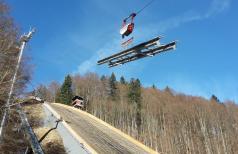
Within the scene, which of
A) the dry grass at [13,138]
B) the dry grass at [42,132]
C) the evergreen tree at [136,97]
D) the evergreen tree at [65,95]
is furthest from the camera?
the evergreen tree at [136,97]

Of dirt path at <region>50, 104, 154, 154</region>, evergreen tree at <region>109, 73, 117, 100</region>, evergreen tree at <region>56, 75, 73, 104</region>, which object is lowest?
dirt path at <region>50, 104, 154, 154</region>

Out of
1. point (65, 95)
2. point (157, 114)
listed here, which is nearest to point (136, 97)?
point (157, 114)

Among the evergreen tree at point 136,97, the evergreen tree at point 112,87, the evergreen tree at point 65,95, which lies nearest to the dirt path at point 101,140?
the evergreen tree at point 65,95

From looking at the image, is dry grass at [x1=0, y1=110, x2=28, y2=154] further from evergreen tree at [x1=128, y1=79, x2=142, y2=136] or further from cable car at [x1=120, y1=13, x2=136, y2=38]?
evergreen tree at [x1=128, y1=79, x2=142, y2=136]

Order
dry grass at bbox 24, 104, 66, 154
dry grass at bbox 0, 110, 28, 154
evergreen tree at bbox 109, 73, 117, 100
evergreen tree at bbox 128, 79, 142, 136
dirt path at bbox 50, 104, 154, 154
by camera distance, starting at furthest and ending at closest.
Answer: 1. evergreen tree at bbox 109, 73, 117, 100
2. evergreen tree at bbox 128, 79, 142, 136
3. dirt path at bbox 50, 104, 154, 154
4. dry grass at bbox 24, 104, 66, 154
5. dry grass at bbox 0, 110, 28, 154

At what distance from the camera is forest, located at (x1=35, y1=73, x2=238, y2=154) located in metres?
61.9

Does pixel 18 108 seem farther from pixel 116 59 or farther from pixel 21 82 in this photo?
pixel 116 59

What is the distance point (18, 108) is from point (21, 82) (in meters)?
1.55

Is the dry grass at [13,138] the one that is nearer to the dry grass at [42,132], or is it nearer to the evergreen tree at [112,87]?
the dry grass at [42,132]

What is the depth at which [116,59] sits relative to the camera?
1873cm

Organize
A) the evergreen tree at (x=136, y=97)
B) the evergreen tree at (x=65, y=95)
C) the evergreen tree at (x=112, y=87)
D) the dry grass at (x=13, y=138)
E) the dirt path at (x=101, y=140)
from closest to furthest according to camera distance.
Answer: the dry grass at (x=13, y=138) → the dirt path at (x=101, y=140) → the evergreen tree at (x=65, y=95) → the evergreen tree at (x=136, y=97) → the evergreen tree at (x=112, y=87)

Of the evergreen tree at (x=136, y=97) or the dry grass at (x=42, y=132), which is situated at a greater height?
the evergreen tree at (x=136, y=97)

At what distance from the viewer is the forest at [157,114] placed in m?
61.9

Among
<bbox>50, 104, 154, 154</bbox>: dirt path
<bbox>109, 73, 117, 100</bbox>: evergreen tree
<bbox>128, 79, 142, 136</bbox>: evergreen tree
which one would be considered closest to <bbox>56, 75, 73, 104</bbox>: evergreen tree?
<bbox>109, 73, 117, 100</bbox>: evergreen tree
